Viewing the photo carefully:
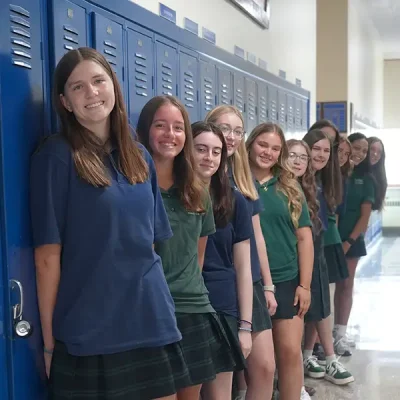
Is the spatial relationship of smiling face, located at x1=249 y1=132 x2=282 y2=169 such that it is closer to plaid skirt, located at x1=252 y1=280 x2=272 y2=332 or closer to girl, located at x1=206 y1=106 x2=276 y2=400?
girl, located at x1=206 y1=106 x2=276 y2=400

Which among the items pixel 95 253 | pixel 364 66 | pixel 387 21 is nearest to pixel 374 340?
pixel 95 253

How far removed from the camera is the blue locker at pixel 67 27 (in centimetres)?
179

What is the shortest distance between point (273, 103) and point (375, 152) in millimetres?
1121

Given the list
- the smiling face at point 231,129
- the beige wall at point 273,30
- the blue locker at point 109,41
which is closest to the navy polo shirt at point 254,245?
the smiling face at point 231,129

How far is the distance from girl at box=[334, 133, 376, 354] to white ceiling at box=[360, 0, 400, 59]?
4.86m

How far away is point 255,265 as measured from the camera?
2.53 meters

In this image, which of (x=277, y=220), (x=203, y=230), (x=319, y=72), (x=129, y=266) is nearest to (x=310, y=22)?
(x=319, y=72)

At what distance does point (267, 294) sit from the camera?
8.99ft

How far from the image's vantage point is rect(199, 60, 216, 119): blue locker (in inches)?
120

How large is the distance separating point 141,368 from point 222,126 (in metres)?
1.15

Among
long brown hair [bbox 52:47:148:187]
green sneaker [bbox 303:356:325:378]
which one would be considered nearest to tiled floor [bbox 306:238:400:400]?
green sneaker [bbox 303:356:325:378]

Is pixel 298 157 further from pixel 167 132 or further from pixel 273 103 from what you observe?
pixel 167 132

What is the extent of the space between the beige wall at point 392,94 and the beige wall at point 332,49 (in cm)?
564

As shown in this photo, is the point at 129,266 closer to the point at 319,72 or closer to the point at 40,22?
the point at 40,22
